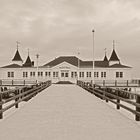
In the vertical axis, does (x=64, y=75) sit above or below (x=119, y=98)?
above

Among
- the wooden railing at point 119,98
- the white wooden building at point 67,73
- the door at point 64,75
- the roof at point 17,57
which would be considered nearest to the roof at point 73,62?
the white wooden building at point 67,73

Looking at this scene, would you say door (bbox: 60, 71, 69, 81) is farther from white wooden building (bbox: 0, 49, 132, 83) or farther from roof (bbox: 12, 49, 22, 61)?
roof (bbox: 12, 49, 22, 61)

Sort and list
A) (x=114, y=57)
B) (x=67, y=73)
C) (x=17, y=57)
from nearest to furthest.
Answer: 1. (x=67, y=73)
2. (x=114, y=57)
3. (x=17, y=57)

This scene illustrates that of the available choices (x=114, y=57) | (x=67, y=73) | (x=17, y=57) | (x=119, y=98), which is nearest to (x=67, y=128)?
(x=119, y=98)

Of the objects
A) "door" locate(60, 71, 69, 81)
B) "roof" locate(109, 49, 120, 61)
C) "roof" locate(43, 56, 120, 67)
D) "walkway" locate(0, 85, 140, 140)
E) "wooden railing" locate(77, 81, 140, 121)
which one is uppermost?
"roof" locate(109, 49, 120, 61)

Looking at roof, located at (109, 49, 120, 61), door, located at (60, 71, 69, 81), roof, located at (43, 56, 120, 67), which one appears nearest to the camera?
door, located at (60, 71, 69, 81)

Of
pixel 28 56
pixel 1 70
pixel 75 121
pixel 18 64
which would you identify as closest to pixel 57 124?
pixel 75 121

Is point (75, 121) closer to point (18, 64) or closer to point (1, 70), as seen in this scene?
point (1, 70)

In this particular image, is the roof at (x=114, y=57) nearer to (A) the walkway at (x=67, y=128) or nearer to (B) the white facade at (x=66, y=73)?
(B) the white facade at (x=66, y=73)

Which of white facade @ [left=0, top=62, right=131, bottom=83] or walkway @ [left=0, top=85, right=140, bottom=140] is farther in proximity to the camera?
white facade @ [left=0, top=62, right=131, bottom=83]

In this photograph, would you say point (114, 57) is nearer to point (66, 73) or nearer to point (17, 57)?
point (66, 73)

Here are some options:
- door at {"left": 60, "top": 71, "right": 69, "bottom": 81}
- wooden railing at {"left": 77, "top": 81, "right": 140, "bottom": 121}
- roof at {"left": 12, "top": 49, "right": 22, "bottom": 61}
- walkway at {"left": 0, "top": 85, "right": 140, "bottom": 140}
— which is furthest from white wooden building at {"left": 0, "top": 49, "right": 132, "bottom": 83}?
walkway at {"left": 0, "top": 85, "right": 140, "bottom": 140}

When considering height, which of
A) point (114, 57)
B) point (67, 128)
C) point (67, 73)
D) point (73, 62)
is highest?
point (114, 57)

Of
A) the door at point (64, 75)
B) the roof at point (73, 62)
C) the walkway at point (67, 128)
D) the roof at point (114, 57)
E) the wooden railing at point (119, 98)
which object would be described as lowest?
the walkway at point (67, 128)
